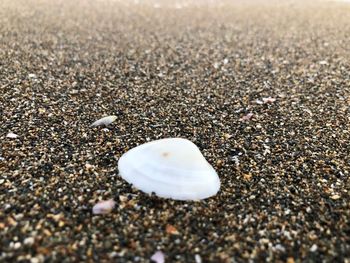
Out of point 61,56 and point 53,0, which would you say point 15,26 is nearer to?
point 61,56

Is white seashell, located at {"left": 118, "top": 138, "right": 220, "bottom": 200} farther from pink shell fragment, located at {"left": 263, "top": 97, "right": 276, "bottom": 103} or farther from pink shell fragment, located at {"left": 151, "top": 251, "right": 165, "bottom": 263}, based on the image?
pink shell fragment, located at {"left": 263, "top": 97, "right": 276, "bottom": 103}

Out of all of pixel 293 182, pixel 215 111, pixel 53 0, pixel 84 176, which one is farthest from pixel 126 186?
pixel 53 0

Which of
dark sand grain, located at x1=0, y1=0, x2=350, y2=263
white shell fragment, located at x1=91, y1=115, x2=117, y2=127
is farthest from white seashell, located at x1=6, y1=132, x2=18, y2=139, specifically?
white shell fragment, located at x1=91, y1=115, x2=117, y2=127

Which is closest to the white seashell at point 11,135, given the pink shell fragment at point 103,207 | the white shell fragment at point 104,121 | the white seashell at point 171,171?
the white shell fragment at point 104,121

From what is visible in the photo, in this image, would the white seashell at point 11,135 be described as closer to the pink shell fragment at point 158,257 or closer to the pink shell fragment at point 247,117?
the pink shell fragment at point 158,257

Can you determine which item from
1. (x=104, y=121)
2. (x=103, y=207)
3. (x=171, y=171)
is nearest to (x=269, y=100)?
→ (x=104, y=121)
